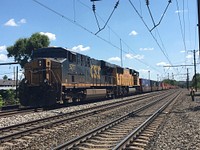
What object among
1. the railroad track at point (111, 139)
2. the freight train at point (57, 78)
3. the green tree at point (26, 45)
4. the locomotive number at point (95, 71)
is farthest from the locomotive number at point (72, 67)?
the green tree at point (26, 45)

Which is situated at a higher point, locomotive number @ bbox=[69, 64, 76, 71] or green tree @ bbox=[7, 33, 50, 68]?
green tree @ bbox=[7, 33, 50, 68]

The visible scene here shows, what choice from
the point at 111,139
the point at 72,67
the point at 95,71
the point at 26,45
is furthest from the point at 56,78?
the point at 26,45

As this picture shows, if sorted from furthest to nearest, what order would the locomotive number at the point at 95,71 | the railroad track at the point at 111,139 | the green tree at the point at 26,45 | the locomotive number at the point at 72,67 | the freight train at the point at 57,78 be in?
the green tree at the point at 26,45, the locomotive number at the point at 95,71, the locomotive number at the point at 72,67, the freight train at the point at 57,78, the railroad track at the point at 111,139

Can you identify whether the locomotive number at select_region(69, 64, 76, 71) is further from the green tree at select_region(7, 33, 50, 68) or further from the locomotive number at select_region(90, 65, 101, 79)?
the green tree at select_region(7, 33, 50, 68)

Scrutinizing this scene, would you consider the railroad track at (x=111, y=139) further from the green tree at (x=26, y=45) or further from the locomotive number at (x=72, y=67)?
the green tree at (x=26, y=45)

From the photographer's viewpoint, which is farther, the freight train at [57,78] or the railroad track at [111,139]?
the freight train at [57,78]

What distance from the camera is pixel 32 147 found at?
9141 millimetres

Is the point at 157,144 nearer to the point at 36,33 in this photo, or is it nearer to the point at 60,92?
the point at 60,92

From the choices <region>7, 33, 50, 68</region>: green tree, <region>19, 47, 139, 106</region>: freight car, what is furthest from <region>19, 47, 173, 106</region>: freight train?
<region>7, 33, 50, 68</region>: green tree

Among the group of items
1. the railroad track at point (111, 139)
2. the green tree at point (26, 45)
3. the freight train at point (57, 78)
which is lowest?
the railroad track at point (111, 139)

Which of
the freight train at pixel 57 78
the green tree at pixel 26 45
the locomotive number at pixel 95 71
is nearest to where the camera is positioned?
the freight train at pixel 57 78

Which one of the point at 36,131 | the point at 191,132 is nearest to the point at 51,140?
the point at 36,131

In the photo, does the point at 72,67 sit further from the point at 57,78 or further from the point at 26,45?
the point at 26,45

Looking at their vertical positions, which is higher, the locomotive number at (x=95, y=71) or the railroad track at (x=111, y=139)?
the locomotive number at (x=95, y=71)
